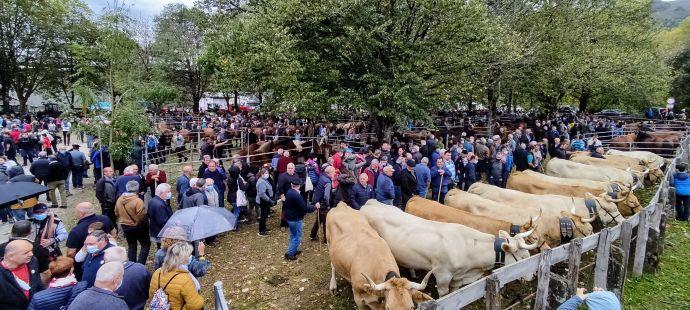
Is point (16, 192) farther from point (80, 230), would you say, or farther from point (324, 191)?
point (324, 191)

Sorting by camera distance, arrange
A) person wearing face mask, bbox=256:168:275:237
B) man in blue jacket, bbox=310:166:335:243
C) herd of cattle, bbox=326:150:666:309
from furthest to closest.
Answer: person wearing face mask, bbox=256:168:275:237
man in blue jacket, bbox=310:166:335:243
herd of cattle, bbox=326:150:666:309

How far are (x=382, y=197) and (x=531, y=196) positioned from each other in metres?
3.40

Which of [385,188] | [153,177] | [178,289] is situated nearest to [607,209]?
[385,188]

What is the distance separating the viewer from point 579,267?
6.66 meters

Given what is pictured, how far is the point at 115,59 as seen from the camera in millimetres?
11945

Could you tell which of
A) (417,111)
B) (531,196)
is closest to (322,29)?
(417,111)

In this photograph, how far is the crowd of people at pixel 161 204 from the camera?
165 inches

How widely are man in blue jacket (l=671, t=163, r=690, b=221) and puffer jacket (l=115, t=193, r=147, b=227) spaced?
1279cm

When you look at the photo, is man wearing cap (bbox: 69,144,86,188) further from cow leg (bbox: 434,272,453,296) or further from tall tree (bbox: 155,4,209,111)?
tall tree (bbox: 155,4,209,111)

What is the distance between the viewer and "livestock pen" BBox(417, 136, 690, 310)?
4957 mm

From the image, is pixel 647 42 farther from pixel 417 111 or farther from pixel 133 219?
pixel 133 219

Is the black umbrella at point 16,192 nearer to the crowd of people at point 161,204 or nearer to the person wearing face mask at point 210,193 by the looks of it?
the crowd of people at point 161,204

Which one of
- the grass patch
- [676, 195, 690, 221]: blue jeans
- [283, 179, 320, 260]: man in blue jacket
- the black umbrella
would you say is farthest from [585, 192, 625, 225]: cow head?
the black umbrella

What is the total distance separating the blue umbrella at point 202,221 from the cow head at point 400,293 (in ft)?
8.91
